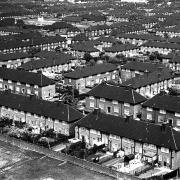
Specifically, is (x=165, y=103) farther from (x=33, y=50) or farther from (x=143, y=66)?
(x=33, y=50)

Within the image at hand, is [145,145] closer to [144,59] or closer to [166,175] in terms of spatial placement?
[166,175]

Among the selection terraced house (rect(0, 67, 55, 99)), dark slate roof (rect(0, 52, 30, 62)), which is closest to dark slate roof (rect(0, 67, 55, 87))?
terraced house (rect(0, 67, 55, 99))

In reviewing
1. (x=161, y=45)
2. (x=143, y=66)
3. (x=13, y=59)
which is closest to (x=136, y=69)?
(x=143, y=66)

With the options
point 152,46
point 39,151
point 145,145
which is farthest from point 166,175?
point 152,46

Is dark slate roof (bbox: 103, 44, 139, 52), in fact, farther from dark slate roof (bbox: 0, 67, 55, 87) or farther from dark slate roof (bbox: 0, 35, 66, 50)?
dark slate roof (bbox: 0, 67, 55, 87)

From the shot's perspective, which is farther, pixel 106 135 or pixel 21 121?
pixel 21 121
